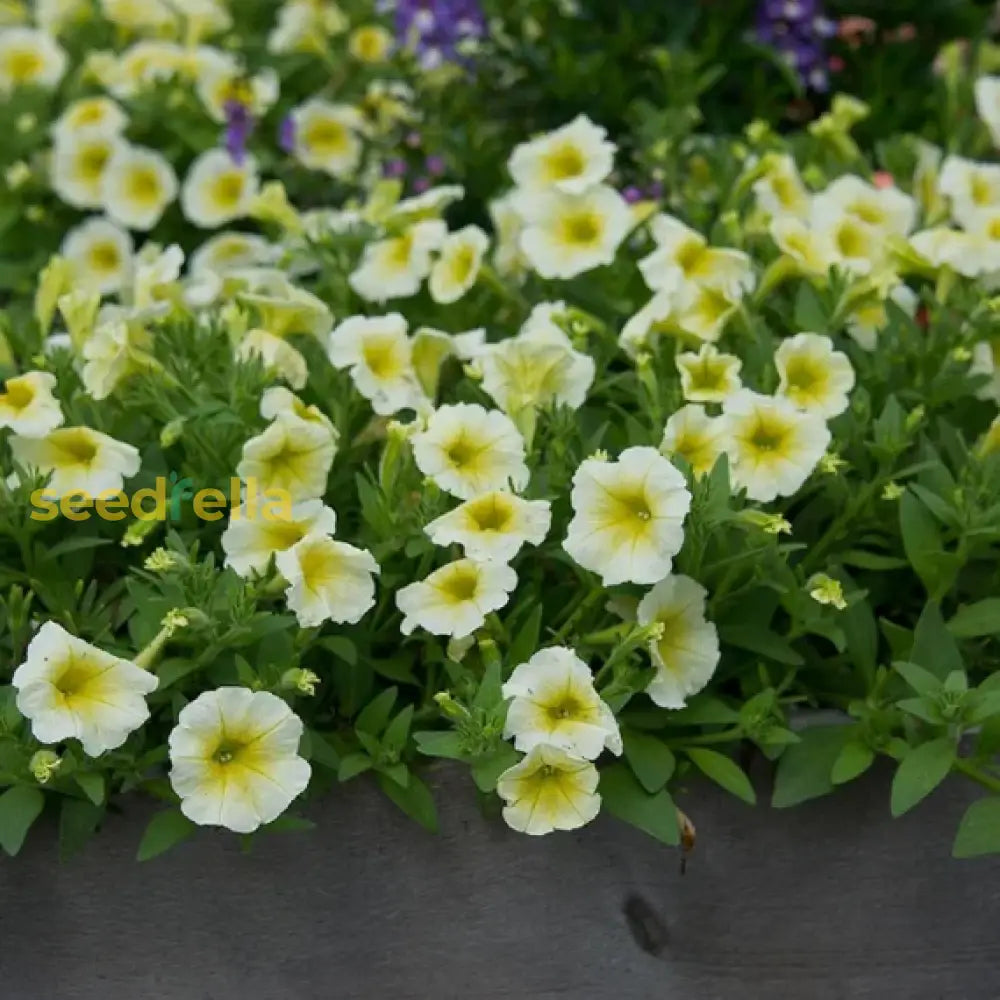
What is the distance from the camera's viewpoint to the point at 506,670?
1.37 m

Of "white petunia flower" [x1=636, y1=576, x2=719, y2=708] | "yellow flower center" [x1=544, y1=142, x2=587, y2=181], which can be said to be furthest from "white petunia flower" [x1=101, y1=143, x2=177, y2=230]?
"white petunia flower" [x1=636, y1=576, x2=719, y2=708]

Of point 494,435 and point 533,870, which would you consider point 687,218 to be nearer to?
point 494,435

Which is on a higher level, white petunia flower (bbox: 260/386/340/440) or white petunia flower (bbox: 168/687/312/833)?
white petunia flower (bbox: 260/386/340/440)

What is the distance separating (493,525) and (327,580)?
0.17 metres

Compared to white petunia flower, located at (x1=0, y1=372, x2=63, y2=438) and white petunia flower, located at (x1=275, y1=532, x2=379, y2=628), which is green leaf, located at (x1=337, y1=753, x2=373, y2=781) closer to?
white petunia flower, located at (x1=275, y1=532, x2=379, y2=628)

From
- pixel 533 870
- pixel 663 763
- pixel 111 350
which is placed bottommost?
pixel 533 870

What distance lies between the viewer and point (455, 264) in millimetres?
1847

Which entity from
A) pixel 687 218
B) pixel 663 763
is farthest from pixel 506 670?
pixel 687 218

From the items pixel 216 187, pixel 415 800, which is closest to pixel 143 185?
pixel 216 187

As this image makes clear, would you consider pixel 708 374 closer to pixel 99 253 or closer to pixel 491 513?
pixel 491 513

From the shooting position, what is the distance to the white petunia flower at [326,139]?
2.47 metres

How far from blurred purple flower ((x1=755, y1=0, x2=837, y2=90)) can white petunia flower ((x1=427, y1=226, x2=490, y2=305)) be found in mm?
889

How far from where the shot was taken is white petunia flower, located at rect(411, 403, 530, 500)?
1.43 m

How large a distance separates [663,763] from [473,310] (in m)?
0.76
